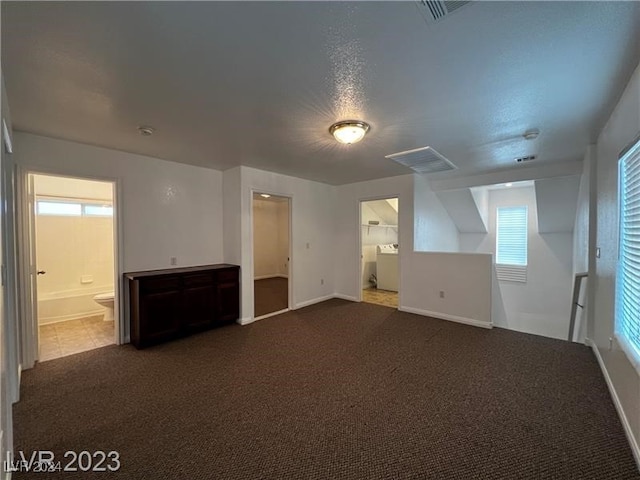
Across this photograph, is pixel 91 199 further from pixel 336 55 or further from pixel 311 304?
pixel 336 55

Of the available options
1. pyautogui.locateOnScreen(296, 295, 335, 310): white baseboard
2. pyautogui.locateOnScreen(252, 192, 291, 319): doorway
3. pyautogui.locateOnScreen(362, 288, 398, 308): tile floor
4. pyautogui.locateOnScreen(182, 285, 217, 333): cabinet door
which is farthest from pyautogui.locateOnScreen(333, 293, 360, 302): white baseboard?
pyautogui.locateOnScreen(182, 285, 217, 333): cabinet door

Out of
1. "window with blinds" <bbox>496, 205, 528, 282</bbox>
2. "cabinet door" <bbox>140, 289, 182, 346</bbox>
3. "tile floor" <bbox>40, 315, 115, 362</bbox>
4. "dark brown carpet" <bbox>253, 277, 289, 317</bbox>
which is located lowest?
"tile floor" <bbox>40, 315, 115, 362</bbox>

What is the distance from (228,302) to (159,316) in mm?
893

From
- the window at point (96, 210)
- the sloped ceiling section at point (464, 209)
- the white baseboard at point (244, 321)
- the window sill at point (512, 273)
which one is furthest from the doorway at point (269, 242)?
the window sill at point (512, 273)

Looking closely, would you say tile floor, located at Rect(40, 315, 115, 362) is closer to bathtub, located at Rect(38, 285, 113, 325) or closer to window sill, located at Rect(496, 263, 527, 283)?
bathtub, located at Rect(38, 285, 113, 325)

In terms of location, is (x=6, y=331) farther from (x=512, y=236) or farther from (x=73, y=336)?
(x=512, y=236)

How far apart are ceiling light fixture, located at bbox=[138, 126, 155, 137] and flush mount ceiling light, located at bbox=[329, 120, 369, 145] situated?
173cm

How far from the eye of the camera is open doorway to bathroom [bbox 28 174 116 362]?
4.20 m

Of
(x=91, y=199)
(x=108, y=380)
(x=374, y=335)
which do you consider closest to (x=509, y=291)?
(x=374, y=335)

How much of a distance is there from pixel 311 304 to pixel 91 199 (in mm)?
4327

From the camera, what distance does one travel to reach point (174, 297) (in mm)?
3434

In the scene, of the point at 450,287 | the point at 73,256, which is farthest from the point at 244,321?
the point at 73,256

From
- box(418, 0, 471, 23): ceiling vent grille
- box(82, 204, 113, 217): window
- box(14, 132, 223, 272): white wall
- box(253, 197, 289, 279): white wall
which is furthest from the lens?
box(253, 197, 289, 279): white wall

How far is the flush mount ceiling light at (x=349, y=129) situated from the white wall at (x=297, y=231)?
1.94 meters
